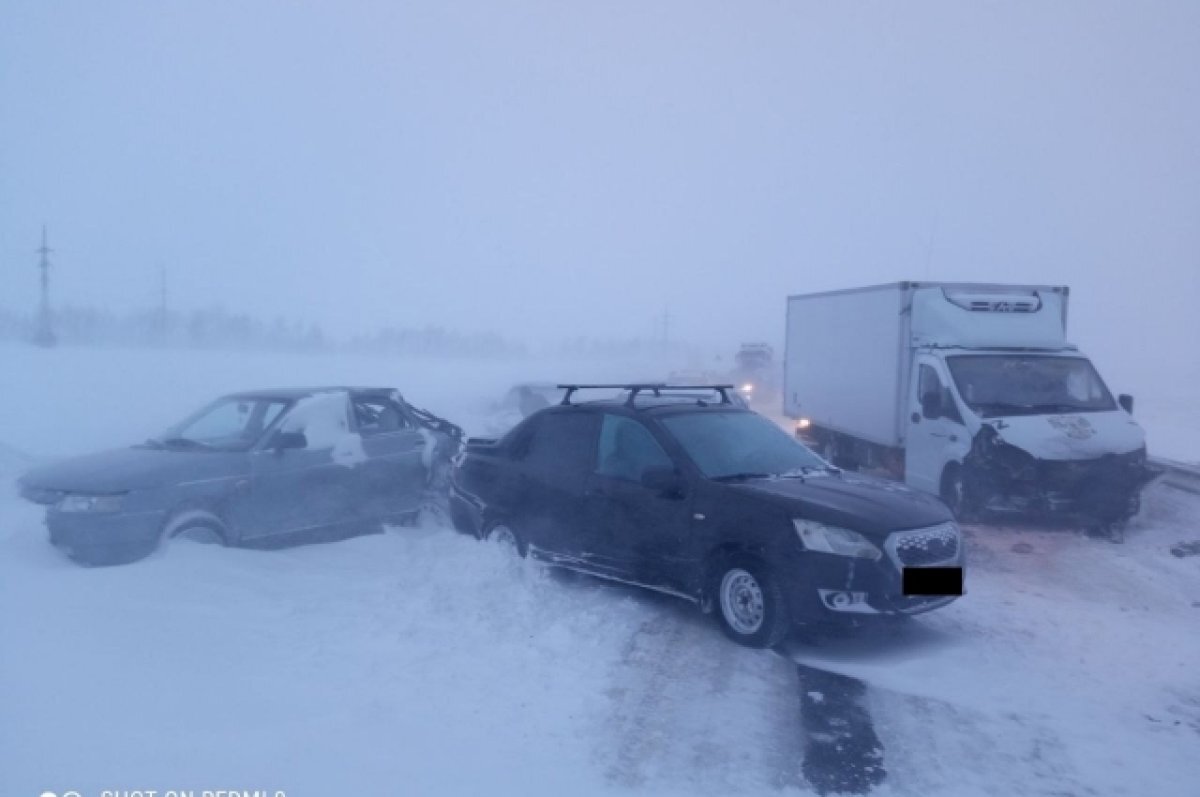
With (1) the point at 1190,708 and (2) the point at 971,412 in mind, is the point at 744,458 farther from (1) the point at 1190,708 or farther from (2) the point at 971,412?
(2) the point at 971,412

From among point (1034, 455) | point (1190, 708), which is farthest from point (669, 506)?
point (1034, 455)

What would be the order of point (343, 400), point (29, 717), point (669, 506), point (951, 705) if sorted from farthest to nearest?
point (343, 400) < point (669, 506) < point (951, 705) < point (29, 717)

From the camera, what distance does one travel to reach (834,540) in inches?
249

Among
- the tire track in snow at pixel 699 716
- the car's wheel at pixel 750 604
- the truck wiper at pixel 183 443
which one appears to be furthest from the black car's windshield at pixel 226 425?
the car's wheel at pixel 750 604

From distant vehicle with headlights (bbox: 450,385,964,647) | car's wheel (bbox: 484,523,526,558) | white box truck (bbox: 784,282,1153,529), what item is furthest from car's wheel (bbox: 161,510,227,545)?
white box truck (bbox: 784,282,1153,529)

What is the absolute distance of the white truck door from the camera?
37.9 feet

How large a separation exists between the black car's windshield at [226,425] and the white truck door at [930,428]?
7841mm

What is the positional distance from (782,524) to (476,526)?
3.52m

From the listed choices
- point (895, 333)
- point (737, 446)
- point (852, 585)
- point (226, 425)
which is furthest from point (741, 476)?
point (895, 333)

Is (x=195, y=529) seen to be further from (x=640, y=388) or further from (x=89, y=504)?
(x=640, y=388)

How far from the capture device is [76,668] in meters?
5.05

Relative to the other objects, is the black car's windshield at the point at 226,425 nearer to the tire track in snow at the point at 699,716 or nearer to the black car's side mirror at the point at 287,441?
the black car's side mirror at the point at 287,441

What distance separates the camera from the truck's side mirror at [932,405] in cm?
1180

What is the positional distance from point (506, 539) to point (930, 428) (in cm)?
634
